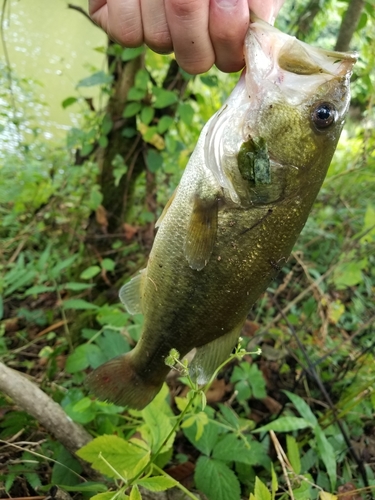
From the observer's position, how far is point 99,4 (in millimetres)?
1416

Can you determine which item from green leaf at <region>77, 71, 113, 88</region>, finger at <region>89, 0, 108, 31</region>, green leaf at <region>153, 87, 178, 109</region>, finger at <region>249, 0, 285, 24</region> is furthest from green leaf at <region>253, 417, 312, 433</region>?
green leaf at <region>77, 71, 113, 88</region>

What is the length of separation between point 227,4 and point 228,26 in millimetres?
52

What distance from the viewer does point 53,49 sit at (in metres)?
8.11

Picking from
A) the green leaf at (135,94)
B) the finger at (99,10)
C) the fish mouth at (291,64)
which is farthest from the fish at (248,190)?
the green leaf at (135,94)

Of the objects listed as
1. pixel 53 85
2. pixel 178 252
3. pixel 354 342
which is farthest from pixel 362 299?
pixel 53 85

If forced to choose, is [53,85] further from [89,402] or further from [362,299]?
[89,402]

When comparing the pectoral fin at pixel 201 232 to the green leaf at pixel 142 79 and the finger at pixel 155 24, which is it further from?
the green leaf at pixel 142 79

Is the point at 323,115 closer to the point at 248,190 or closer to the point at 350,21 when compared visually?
the point at 248,190

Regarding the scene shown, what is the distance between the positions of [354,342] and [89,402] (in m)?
2.12

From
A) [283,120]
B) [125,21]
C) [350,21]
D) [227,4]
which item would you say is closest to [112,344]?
[283,120]

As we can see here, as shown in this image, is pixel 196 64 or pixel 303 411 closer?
pixel 196 64

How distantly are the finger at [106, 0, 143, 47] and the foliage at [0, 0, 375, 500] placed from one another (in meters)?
0.92

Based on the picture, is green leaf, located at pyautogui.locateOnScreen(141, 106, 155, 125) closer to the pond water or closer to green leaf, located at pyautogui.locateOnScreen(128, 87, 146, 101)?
green leaf, located at pyautogui.locateOnScreen(128, 87, 146, 101)

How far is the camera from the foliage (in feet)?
4.82
